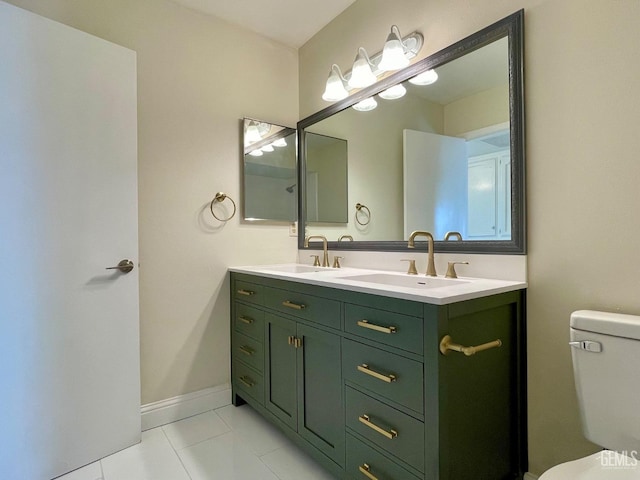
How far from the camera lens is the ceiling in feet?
6.70

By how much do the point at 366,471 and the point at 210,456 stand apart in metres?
0.83

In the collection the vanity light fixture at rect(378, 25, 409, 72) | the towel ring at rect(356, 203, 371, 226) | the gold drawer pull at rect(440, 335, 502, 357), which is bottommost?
the gold drawer pull at rect(440, 335, 502, 357)

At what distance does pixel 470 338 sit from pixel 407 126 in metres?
1.18

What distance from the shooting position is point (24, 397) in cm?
141

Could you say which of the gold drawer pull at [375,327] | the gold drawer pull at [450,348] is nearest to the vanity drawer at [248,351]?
the gold drawer pull at [375,327]

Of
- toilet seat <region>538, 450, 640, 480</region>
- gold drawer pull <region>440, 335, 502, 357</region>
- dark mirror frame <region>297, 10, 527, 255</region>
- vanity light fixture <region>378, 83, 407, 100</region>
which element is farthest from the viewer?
vanity light fixture <region>378, 83, 407, 100</region>

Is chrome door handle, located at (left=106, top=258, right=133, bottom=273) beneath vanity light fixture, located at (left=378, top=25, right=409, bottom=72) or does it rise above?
beneath

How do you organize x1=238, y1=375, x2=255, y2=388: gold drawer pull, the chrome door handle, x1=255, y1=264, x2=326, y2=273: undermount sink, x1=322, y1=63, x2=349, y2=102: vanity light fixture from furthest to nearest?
1. x1=255, y1=264, x2=326, y2=273: undermount sink
2. x1=322, y1=63, x2=349, y2=102: vanity light fixture
3. x1=238, y1=375, x2=255, y2=388: gold drawer pull
4. the chrome door handle

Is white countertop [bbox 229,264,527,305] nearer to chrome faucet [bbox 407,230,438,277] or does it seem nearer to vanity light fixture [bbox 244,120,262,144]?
chrome faucet [bbox 407,230,438,277]

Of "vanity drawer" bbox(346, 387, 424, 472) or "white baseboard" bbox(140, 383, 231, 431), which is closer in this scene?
"vanity drawer" bbox(346, 387, 424, 472)

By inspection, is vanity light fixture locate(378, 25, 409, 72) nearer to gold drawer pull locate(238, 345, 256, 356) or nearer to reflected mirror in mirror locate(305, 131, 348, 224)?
reflected mirror in mirror locate(305, 131, 348, 224)

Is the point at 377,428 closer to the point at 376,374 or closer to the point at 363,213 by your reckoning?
the point at 376,374

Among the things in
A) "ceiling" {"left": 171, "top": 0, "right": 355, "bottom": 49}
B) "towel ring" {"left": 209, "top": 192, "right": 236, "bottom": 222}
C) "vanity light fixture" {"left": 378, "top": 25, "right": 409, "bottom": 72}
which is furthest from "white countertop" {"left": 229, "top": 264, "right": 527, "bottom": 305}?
"ceiling" {"left": 171, "top": 0, "right": 355, "bottom": 49}

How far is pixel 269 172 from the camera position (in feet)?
7.82
